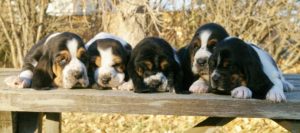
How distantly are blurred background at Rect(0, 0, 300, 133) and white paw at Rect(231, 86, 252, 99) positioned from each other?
4262 mm

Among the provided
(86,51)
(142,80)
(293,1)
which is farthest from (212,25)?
(293,1)

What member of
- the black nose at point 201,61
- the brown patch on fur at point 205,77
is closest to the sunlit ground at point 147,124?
the brown patch on fur at point 205,77

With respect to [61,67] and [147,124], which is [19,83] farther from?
[147,124]

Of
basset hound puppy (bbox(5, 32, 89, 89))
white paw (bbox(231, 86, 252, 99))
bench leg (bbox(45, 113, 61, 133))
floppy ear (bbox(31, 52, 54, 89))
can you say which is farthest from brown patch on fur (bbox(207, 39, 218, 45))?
bench leg (bbox(45, 113, 61, 133))

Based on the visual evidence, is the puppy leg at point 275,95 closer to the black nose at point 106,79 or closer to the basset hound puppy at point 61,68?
the black nose at point 106,79

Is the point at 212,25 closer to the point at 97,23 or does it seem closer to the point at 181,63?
the point at 181,63

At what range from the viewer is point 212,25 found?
4.74 meters

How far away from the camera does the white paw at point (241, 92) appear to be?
4051 mm

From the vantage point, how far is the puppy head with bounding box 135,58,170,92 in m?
4.46

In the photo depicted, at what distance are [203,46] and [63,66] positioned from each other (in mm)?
1167

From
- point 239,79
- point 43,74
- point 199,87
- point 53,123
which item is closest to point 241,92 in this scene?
point 239,79

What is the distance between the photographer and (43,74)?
449 centimetres

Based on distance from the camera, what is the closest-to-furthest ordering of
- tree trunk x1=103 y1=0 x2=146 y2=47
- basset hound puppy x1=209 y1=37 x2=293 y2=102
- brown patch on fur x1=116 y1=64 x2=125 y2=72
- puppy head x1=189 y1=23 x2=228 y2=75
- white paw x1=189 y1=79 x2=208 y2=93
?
1. basset hound puppy x1=209 y1=37 x2=293 y2=102
2. white paw x1=189 y1=79 x2=208 y2=93
3. puppy head x1=189 y1=23 x2=228 y2=75
4. brown patch on fur x1=116 y1=64 x2=125 y2=72
5. tree trunk x1=103 y1=0 x2=146 y2=47

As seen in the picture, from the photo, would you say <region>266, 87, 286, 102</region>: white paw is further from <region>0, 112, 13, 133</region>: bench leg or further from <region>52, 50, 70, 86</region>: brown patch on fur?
<region>0, 112, 13, 133</region>: bench leg
